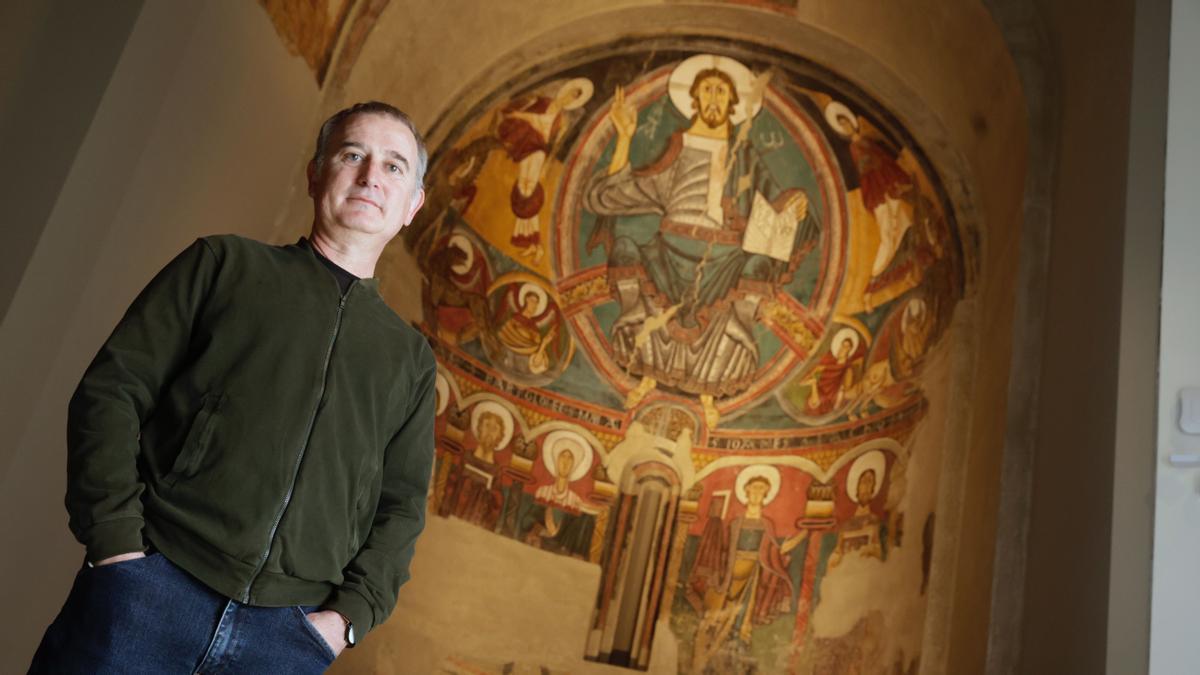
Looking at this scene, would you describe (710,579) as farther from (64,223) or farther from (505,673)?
(64,223)

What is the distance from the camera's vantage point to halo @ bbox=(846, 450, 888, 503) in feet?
26.9

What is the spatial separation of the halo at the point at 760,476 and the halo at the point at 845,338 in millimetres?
1075

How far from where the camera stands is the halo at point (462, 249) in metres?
8.84

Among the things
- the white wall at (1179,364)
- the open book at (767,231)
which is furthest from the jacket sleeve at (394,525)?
the open book at (767,231)

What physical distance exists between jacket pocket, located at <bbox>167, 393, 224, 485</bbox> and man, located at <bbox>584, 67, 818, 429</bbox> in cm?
736

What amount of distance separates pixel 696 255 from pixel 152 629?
7819mm

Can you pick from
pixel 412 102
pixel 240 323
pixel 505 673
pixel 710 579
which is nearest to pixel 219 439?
pixel 240 323

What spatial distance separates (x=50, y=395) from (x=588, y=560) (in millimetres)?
5508

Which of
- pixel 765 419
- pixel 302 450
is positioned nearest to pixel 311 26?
pixel 302 450

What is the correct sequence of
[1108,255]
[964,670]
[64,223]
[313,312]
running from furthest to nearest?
[964,670]
[1108,255]
[64,223]
[313,312]

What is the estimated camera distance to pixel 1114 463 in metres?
4.02

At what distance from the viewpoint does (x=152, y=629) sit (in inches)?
68.8

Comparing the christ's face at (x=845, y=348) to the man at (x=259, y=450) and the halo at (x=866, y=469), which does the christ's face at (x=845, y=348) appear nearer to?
the halo at (x=866, y=469)

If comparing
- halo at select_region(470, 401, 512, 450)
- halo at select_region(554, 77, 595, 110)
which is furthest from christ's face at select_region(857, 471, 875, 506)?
halo at select_region(554, 77, 595, 110)
